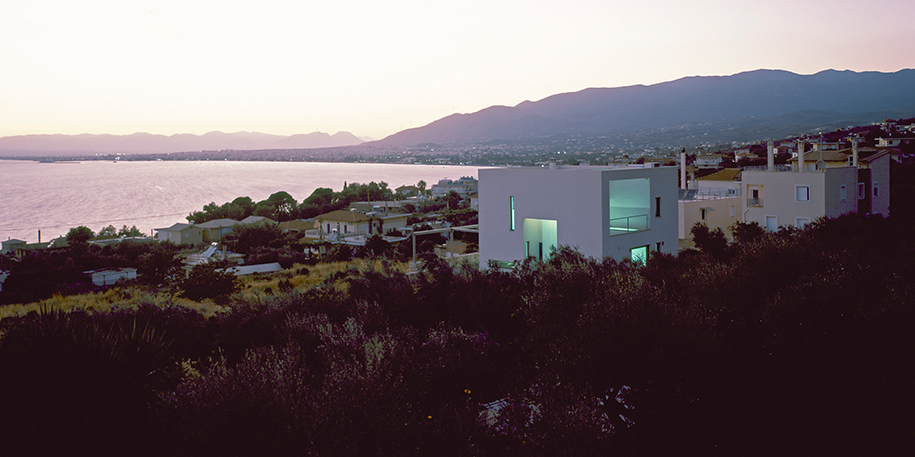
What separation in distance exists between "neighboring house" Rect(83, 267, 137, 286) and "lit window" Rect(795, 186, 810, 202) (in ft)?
104

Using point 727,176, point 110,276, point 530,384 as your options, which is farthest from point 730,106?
point 530,384

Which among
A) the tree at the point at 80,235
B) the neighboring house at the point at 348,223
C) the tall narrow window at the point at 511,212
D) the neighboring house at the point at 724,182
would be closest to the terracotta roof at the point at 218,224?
the neighboring house at the point at 348,223

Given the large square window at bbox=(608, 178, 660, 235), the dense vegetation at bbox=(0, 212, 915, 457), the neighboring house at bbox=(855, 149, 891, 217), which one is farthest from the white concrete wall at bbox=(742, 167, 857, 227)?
the dense vegetation at bbox=(0, 212, 915, 457)

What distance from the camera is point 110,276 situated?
31.0m

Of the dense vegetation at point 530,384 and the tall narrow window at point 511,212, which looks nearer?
the dense vegetation at point 530,384

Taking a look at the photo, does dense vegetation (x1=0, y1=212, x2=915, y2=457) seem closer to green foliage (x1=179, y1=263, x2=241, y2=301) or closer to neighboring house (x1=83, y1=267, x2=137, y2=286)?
green foliage (x1=179, y1=263, x2=241, y2=301)

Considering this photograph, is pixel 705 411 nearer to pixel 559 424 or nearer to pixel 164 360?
pixel 559 424

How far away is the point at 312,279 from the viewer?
24688 millimetres

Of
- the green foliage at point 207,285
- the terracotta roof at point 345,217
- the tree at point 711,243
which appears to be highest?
the tree at point 711,243

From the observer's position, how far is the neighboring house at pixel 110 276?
98.3 feet

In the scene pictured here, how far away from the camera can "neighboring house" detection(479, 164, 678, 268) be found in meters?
16.2

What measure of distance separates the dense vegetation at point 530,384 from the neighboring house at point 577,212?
23.6 feet

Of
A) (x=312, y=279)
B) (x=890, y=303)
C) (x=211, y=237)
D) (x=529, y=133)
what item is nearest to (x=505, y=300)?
Answer: (x=890, y=303)

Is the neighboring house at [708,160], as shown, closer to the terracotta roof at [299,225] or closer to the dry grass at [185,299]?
the terracotta roof at [299,225]
